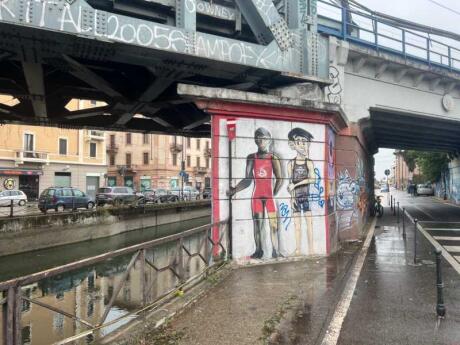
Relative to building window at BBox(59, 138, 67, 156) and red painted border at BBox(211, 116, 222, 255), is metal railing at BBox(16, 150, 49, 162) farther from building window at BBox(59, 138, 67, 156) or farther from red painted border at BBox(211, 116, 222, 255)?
red painted border at BBox(211, 116, 222, 255)

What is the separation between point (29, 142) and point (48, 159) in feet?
8.84

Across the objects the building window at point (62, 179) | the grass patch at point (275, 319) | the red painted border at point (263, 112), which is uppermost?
the red painted border at point (263, 112)

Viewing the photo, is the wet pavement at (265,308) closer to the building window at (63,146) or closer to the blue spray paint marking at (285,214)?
the blue spray paint marking at (285,214)

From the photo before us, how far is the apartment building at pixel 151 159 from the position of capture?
3012 inches

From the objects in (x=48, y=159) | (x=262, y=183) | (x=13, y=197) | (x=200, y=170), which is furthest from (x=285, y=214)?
(x=200, y=170)

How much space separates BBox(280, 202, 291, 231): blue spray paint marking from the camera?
Result: 11.1 m

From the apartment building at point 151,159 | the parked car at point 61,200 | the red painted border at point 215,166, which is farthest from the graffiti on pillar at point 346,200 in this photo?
the apartment building at point 151,159

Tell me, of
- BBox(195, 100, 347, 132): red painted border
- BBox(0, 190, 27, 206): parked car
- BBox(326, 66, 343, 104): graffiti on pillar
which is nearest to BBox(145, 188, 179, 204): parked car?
BBox(0, 190, 27, 206): parked car

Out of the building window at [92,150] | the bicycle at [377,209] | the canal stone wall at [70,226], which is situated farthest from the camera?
the building window at [92,150]

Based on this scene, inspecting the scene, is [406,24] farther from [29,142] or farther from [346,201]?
[29,142]

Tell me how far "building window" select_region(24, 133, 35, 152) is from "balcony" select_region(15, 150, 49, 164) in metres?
0.78

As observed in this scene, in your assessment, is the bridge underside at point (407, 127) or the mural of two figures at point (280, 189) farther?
the bridge underside at point (407, 127)

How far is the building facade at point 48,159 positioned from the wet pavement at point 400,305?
144ft

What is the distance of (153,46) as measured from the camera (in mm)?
9734
